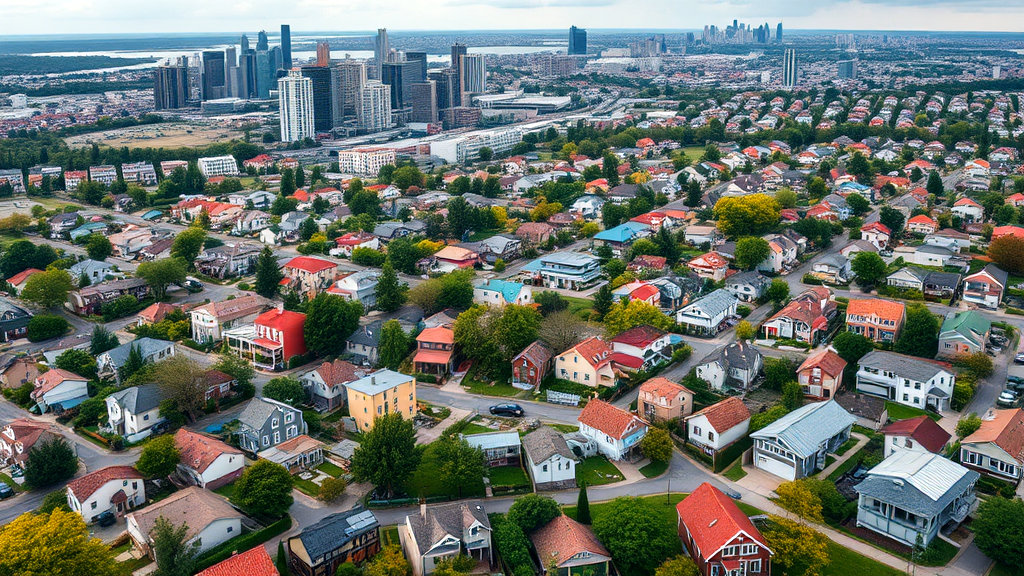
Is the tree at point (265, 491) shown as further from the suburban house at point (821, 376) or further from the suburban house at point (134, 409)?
the suburban house at point (821, 376)

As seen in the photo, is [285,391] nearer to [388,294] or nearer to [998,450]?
[388,294]

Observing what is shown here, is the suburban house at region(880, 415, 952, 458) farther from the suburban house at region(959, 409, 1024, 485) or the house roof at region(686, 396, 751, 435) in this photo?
the house roof at region(686, 396, 751, 435)

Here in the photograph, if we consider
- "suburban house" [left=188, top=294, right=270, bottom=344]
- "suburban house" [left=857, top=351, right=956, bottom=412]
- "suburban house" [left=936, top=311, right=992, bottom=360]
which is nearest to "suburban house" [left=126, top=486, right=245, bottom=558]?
"suburban house" [left=188, top=294, right=270, bottom=344]

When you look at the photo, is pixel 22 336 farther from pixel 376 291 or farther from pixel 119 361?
pixel 376 291

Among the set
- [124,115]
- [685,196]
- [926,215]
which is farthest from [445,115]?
[926,215]

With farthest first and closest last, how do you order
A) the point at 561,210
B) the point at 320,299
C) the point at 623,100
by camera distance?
the point at 623,100 → the point at 561,210 → the point at 320,299

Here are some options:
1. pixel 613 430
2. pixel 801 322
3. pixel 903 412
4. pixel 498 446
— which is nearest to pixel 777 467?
pixel 613 430
